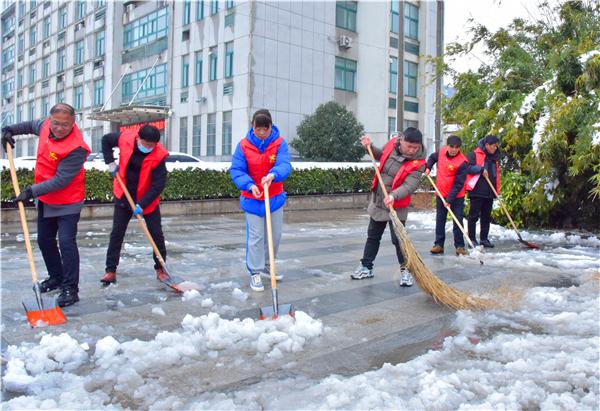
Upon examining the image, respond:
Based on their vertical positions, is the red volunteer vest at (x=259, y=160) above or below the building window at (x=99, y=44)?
below

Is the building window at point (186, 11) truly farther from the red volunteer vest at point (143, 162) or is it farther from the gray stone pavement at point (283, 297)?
the red volunteer vest at point (143, 162)

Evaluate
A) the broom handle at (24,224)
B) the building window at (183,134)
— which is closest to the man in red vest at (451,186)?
the broom handle at (24,224)

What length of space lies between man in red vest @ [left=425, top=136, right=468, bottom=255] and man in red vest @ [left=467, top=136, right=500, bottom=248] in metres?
0.44

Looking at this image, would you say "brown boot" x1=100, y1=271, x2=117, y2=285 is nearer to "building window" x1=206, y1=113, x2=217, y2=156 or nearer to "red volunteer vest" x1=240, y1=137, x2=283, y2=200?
"red volunteer vest" x1=240, y1=137, x2=283, y2=200

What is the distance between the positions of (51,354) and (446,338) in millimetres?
2632

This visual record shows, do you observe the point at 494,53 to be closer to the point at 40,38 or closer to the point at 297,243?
the point at 297,243

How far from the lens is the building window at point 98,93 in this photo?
3756 centimetres

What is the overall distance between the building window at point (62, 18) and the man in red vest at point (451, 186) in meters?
42.5

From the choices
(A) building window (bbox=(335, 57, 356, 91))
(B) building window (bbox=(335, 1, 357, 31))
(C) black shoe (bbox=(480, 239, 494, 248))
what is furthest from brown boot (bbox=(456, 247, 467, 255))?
(B) building window (bbox=(335, 1, 357, 31))

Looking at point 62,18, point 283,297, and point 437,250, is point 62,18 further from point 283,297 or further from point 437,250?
point 283,297

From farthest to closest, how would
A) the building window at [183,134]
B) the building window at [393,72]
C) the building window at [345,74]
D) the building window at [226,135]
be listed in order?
1. the building window at [393,72]
2. the building window at [183,134]
3. the building window at [345,74]
4. the building window at [226,135]

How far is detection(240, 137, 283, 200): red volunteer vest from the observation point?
17.5 feet

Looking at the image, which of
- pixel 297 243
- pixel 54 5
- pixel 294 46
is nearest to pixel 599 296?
pixel 297 243

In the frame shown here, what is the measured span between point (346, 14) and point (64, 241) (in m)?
27.2
